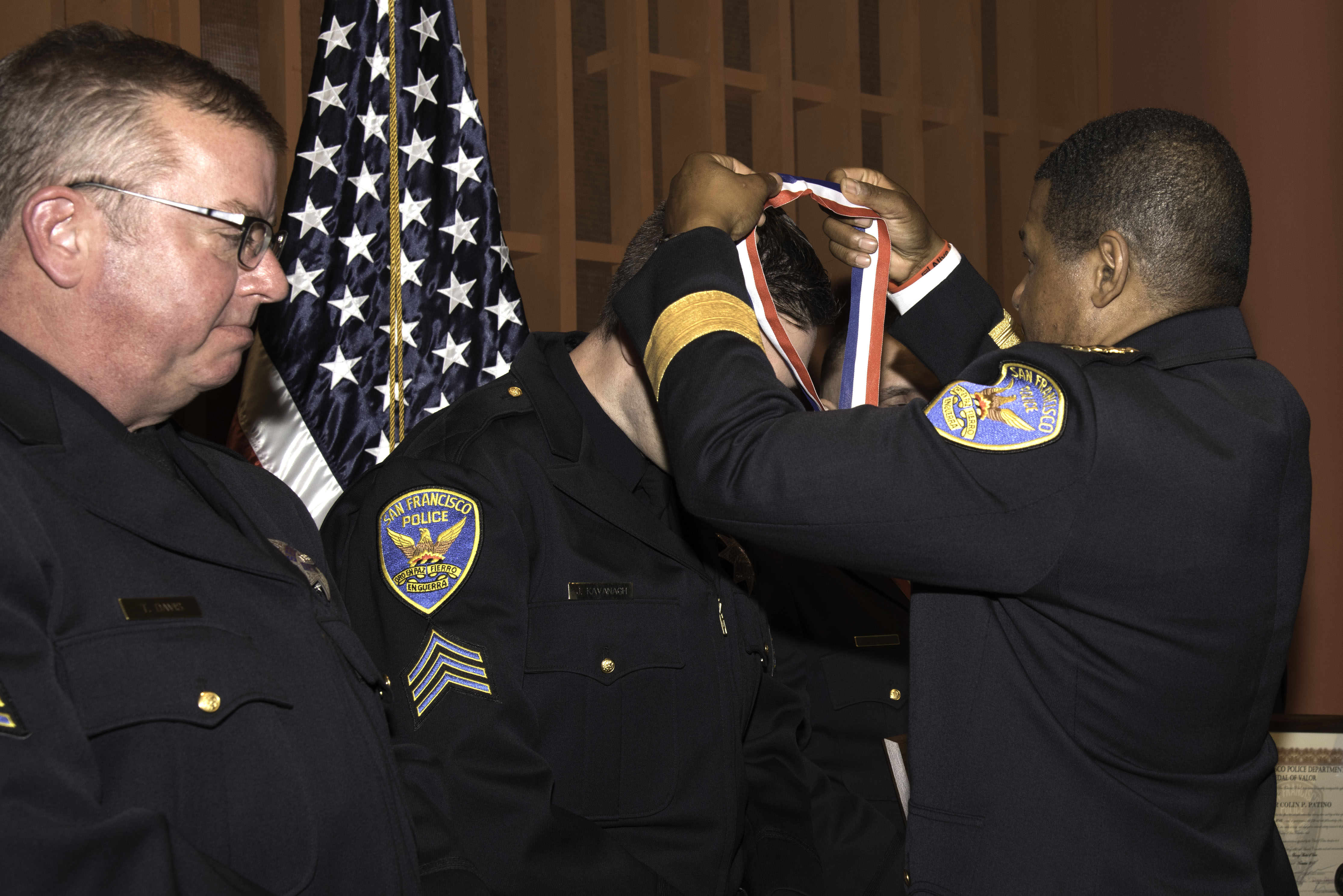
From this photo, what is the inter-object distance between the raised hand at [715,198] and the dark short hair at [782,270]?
1.06ft

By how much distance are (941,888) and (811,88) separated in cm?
284

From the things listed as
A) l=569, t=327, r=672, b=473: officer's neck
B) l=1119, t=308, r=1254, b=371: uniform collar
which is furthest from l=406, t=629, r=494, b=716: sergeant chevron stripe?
l=1119, t=308, r=1254, b=371: uniform collar

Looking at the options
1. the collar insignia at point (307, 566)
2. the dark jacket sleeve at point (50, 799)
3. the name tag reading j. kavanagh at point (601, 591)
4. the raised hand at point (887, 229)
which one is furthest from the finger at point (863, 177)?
the dark jacket sleeve at point (50, 799)

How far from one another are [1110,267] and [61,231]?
126 centimetres

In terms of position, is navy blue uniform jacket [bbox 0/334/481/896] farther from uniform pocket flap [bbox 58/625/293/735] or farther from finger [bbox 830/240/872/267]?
finger [bbox 830/240/872/267]

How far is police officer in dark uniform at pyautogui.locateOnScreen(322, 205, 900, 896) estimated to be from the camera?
1586 mm

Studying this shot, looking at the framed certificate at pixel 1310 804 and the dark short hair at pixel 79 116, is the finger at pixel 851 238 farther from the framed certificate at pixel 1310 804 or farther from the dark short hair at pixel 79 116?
the framed certificate at pixel 1310 804

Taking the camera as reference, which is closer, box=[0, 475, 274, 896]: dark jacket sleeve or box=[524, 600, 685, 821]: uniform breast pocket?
box=[0, 475, 274, 896]: dark jacket sleeve

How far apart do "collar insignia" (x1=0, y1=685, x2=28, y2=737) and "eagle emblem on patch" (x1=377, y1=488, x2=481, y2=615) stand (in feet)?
2.39

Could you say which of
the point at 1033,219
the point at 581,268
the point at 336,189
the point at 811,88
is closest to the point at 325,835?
the point at 1033,219

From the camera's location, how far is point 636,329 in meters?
1.53

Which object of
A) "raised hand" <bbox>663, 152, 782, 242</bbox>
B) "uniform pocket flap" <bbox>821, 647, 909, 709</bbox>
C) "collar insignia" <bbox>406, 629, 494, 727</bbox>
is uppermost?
"raised hand" <bbox>663, 152, 782, 242</bbox>

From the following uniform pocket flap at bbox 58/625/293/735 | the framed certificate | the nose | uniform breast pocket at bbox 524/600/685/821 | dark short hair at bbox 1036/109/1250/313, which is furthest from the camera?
the framed certificate

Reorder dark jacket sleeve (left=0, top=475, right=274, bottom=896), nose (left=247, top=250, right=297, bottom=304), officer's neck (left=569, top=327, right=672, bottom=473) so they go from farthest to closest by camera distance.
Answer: officer's neck (left=569, top=327, right=672, bottom=473) < nose (left=247, top=250, right=297, bottom=304) < dark jacket sleeve (left=0, top=475, right=274, bottom=896)
